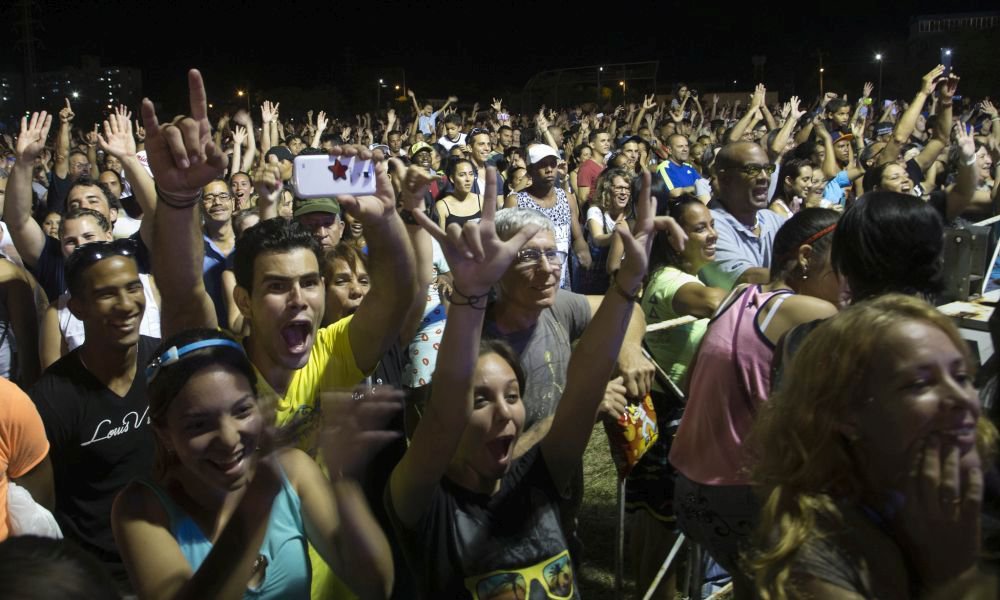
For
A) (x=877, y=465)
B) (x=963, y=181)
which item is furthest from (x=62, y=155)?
(x=877, y=465)

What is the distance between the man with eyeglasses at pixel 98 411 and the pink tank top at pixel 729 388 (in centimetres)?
172

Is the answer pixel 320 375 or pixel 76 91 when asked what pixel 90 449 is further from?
pixel 76 91

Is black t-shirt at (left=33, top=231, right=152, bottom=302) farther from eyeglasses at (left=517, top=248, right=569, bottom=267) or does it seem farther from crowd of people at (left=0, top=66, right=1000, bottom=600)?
eyeglasses at (left=517, top=248, right=569, bottom=267)

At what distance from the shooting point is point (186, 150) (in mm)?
2455

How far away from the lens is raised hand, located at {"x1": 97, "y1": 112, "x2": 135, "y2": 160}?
3.40m

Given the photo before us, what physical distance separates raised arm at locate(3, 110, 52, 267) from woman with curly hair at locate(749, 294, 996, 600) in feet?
14.2

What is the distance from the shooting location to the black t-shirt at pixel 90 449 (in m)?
2.79

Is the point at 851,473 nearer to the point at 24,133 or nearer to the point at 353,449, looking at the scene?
the point at 353,449

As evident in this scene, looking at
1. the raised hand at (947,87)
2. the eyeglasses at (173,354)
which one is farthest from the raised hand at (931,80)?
the eyeglasses at (173,354)

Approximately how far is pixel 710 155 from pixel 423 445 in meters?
7.37

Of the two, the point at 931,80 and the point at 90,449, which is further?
the point at 931,80

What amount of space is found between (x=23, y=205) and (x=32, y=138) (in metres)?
0.48

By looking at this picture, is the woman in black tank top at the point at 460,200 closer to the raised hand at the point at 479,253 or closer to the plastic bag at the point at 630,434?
the plastic bag at the point at 630,434

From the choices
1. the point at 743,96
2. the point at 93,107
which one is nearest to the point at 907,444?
the point at 743,96
